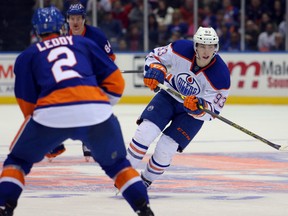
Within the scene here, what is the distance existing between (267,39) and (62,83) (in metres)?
9.88

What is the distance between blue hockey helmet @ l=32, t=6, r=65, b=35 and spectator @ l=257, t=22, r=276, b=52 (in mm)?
9567

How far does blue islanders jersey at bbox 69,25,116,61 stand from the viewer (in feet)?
24.8

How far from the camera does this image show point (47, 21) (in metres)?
4.71

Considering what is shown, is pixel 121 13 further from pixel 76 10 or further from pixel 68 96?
pixel 68 96

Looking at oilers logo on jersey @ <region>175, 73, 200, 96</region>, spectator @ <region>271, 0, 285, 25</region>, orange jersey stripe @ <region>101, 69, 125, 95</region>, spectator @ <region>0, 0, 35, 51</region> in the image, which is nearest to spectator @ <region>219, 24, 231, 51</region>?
spectator @ <region>271, 0, 285, 25</region>

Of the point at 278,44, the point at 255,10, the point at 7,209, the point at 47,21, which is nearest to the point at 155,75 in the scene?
the point at 47,21

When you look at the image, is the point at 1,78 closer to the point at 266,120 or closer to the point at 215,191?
the point at 266,120

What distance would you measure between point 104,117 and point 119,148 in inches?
6.9

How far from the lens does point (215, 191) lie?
20.7ft

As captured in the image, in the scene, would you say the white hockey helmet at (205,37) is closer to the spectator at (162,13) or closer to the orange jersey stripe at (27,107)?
the orange jersey stripe at (27,107)

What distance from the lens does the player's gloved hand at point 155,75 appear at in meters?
6.32

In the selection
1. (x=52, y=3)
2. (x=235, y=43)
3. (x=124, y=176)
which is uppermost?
(x=124, y=176)

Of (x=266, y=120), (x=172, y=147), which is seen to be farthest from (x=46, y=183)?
(x=266, y=120)

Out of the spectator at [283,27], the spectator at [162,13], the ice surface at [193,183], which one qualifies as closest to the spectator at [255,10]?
the spectator at [283,27]
